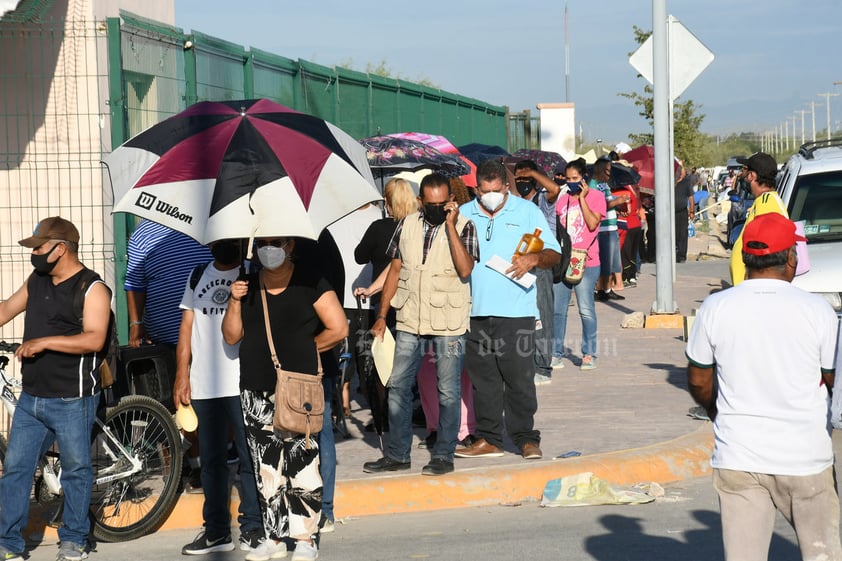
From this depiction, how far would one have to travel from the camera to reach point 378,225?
9.38m

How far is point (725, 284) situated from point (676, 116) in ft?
90.4

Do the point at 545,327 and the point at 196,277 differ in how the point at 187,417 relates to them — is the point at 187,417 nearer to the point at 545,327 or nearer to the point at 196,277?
the point at 196,277

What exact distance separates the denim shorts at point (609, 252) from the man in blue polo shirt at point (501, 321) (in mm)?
9903

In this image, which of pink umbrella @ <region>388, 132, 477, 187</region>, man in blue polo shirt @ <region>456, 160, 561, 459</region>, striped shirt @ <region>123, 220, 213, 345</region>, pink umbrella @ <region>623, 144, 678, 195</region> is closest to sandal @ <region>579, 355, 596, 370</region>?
pink umbrella @ <region>388, 132, 477, 187</region>

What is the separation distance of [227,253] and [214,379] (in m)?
→ 0.69

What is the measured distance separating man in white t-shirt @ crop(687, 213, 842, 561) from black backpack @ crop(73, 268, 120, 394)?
3.66 m

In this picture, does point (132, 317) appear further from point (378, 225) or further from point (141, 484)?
point (378, 225)

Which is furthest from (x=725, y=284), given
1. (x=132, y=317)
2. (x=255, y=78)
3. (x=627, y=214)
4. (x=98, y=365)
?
(x=98, y=365)

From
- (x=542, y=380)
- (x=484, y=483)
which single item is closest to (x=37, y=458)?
(x=484, y=483)

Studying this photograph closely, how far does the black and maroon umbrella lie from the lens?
6434 mm

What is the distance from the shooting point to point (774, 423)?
4.63 m

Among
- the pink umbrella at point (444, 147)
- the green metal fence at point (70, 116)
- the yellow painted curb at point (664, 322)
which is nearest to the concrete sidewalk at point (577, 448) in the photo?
the yellow painted curb at point (664, 322)

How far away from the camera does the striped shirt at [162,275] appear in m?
8.46

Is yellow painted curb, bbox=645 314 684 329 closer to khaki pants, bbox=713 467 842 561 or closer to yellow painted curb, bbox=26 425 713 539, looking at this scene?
yellow painted curb, bbox=26 425 713 539
